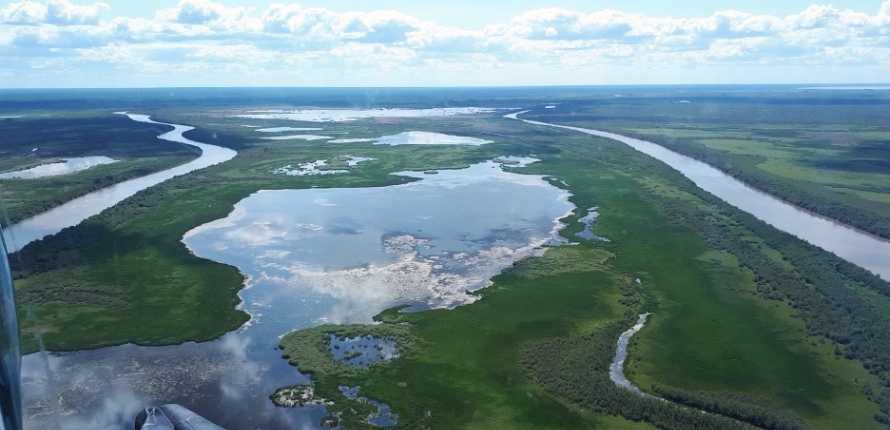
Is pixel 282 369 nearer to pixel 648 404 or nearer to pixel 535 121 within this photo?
pixel 648 404

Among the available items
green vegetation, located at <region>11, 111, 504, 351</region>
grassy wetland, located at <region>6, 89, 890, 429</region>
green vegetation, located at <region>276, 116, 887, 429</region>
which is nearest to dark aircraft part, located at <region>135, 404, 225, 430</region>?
grassy wetland, located at <region>6, 89, 890, 429</region>

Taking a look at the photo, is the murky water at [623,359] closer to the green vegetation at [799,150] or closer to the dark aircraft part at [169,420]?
the dark aircraft part at [169,420]

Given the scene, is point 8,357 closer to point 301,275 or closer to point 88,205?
point 301,275

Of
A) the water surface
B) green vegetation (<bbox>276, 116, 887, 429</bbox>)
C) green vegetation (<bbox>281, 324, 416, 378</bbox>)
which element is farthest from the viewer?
the water surface

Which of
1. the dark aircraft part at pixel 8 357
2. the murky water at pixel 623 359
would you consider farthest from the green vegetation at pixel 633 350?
the dark aircraft part at pixel 8 357

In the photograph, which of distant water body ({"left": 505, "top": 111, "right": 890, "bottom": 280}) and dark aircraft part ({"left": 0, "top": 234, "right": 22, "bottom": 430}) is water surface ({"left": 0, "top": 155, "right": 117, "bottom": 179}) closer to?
distant water body ({"left": 505, "top": 111, "right": 890, "bottom": 280})
